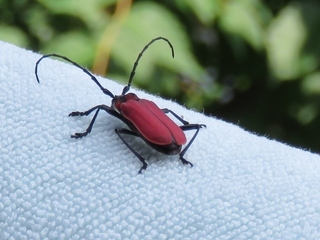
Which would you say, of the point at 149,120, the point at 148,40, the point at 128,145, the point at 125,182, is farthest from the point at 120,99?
the point at 148,40

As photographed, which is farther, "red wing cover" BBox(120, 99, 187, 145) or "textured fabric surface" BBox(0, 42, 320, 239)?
"red wing cover" BBox(120, 99, 187, 145)

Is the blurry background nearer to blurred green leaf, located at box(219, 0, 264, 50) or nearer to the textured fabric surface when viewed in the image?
blurred green leaf, located at box(219, 0, 264, 50)

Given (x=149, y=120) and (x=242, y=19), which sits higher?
(x=242, y=19)

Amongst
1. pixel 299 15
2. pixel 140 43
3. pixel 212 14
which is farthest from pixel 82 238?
pixel 299 15

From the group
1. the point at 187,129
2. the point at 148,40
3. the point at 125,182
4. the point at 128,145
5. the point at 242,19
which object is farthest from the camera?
the point at 242,19

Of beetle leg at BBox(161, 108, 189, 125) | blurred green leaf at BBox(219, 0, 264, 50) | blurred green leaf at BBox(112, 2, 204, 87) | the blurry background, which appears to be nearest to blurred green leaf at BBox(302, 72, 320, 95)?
the blurry background

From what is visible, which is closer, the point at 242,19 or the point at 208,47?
the point at 242,19

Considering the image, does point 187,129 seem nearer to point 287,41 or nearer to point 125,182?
point 125,182
